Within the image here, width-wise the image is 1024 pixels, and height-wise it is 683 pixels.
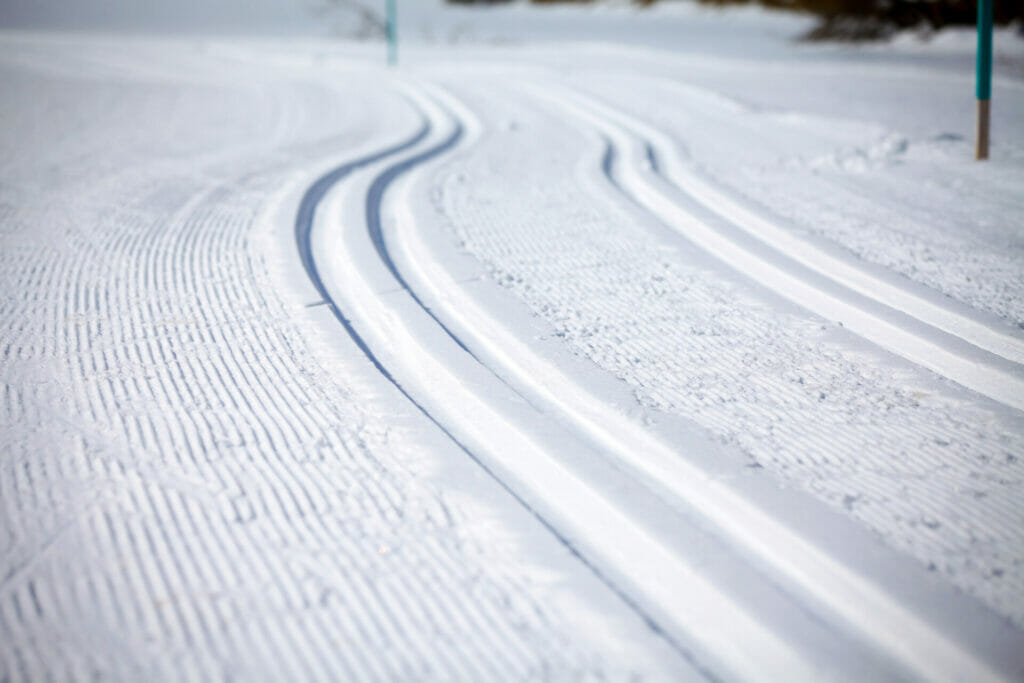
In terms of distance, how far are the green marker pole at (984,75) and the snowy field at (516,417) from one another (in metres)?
0.19

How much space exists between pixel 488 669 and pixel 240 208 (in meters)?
4.11

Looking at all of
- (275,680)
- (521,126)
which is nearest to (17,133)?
(521,126)

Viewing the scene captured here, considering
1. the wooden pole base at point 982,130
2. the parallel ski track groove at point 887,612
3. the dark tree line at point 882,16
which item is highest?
the dark tree line at point 882,16

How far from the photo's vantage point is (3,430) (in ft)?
8.73

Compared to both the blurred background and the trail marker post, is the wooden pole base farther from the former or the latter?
the blurred background

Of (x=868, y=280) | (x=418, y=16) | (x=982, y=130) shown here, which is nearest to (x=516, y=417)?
(x=868, y=280)

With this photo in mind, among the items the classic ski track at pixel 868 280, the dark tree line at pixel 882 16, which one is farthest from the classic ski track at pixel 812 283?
the dark tree line at pixel 882 16

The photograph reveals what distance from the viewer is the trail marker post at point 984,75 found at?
5.84 metres

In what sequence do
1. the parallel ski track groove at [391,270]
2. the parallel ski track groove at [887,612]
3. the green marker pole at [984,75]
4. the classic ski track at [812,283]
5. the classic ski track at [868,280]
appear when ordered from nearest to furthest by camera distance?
the parallel ski track groove at [887,612] → the parallel ski track groove at [391,270] → the classic ski track at [812,283] → the classic ski track at [868,280] → the green marker pole at [984,75]

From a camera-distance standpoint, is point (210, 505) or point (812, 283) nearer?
point (210, 505)

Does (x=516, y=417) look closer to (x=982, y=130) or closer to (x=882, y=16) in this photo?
(x=982, y=130)

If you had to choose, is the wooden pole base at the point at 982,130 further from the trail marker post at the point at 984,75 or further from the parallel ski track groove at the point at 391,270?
the parallel ski track groove at the point at 391,270

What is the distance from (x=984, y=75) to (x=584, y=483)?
529cm

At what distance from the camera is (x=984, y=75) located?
231 inches
